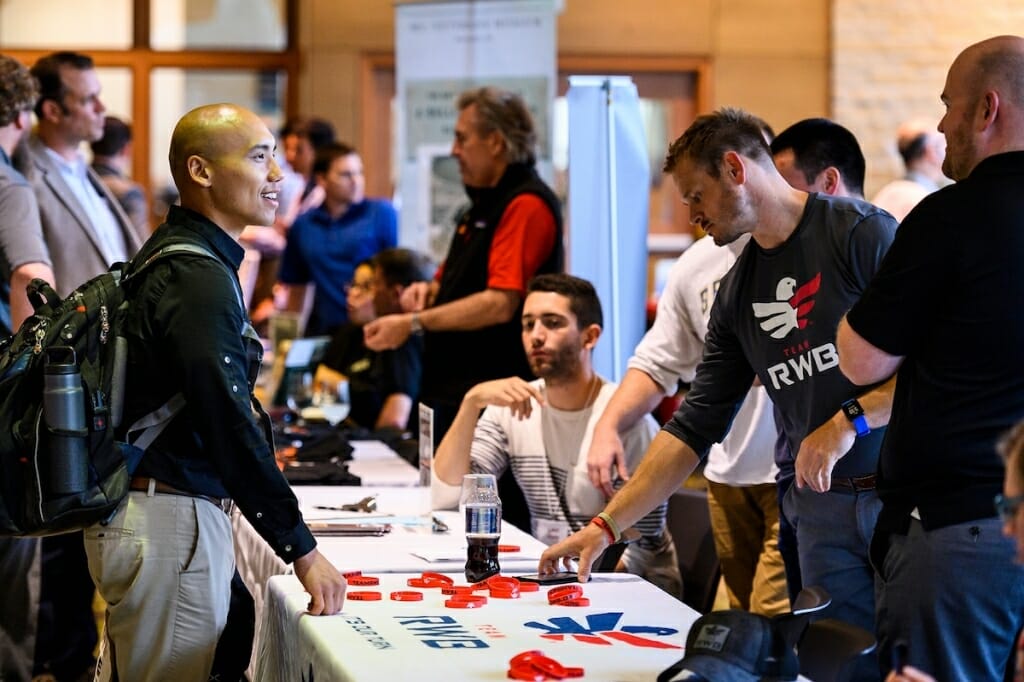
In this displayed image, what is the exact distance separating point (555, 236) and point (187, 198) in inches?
82.9

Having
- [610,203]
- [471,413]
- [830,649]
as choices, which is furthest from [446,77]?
[830,649]

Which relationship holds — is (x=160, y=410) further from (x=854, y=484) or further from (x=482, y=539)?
(x=854, y=484)

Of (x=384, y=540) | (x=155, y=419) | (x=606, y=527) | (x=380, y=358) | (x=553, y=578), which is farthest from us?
(x=380, y=358)

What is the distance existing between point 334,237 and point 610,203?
2663 mm

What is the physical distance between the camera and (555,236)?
14.7 feet

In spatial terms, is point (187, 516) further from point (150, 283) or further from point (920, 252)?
point (920, 252)

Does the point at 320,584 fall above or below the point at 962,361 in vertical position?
below

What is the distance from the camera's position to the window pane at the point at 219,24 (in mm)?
9273

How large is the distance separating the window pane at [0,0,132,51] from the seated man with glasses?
4.30 meters

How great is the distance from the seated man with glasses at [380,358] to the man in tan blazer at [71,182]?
1.07m

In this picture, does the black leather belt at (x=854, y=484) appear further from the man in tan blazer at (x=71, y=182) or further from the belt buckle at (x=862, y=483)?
the man in tan blazer at (x=71, y=182)

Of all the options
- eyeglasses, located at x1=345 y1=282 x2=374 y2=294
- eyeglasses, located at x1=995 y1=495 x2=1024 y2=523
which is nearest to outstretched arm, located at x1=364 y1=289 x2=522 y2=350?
eyeglasses, located at x1=345 y1=282 x2=374 y2=294

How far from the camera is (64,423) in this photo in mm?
2236

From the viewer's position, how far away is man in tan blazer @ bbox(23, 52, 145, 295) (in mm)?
4324
